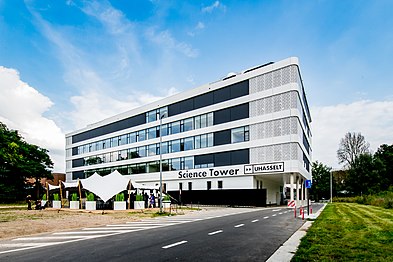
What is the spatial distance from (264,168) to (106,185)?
19806 mm

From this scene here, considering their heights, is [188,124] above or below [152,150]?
above

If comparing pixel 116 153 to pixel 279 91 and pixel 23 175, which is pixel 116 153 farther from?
pixel 279 91

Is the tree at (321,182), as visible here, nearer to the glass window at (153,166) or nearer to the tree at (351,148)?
the tree at (351,148)

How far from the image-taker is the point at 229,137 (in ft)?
161

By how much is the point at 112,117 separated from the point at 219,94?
3161cm

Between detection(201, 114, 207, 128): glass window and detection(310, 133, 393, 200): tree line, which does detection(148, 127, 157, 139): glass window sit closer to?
detection(201, 114, 207, 128): glass window

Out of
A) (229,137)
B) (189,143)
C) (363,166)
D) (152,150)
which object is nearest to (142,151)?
(152,150)

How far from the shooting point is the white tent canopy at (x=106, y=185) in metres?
33.5

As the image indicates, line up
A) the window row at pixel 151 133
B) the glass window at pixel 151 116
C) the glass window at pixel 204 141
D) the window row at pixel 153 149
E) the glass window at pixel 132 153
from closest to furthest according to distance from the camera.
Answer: the glass window at pixel 204 141
the window row at pixel 153 149
the window row at pixel 151 133
the glass window at pixel 151 116
the glass window at pixel 132 153

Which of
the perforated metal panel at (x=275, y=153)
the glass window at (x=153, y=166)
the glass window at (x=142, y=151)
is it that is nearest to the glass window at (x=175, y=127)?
the glass window at (x=153, y=166)

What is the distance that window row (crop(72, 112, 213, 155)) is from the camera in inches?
2119

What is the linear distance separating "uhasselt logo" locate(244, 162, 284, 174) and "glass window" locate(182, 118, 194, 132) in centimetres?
1281

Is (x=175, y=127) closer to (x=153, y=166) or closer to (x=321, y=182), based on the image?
(x=153, y=166)

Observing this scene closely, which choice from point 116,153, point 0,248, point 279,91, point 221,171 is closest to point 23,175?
point 116,153
